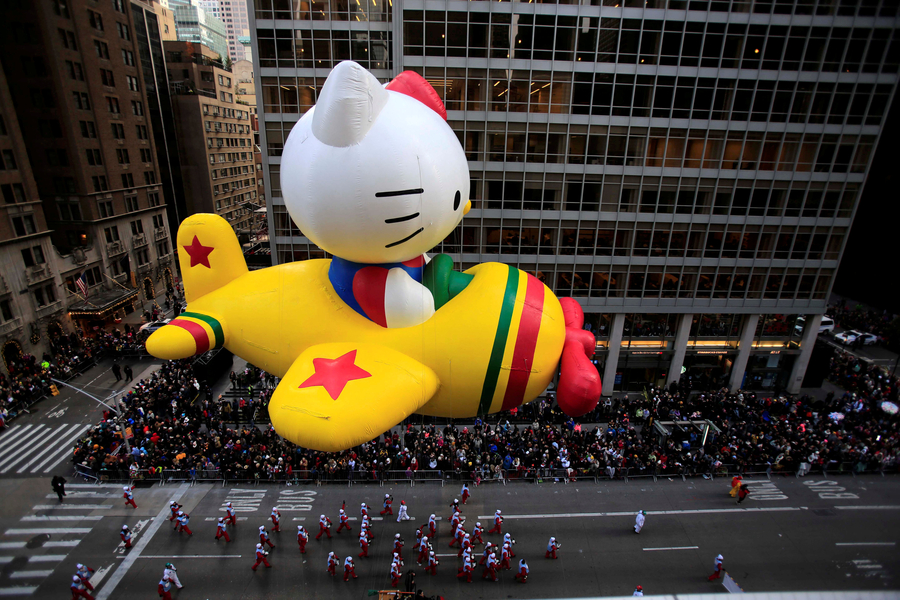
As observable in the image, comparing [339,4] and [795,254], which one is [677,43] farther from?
[339,4]

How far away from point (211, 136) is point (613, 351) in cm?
4530

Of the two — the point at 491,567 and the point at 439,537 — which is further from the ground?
the point at 491,567

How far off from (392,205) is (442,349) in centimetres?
223

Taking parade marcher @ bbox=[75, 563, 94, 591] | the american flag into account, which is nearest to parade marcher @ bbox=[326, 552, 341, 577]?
parade marcher @ bbox=[75, 563, 94, 591]

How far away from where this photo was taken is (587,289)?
23188 millimetres

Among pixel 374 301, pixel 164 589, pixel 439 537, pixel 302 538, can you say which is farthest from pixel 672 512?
pixel 164 589

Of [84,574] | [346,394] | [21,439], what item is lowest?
[21,439]

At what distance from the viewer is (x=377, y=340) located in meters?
6.74

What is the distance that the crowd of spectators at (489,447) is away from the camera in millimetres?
17453

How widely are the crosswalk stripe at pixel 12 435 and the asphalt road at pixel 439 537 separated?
11.5 feet

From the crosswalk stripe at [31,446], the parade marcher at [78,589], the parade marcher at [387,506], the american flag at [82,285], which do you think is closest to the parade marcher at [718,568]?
the parade marcher at [387,506]

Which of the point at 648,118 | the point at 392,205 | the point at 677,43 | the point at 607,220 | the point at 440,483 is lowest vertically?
the point at 440,483

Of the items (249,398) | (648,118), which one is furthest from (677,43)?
(249,398)

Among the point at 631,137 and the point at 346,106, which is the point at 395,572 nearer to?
the point at 346,106
